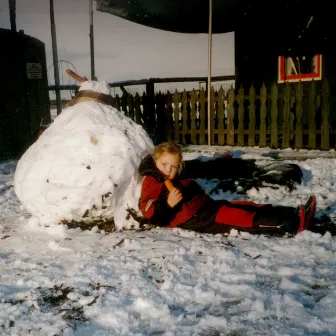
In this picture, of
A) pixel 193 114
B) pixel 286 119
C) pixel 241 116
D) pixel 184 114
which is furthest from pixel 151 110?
pixel 286 119

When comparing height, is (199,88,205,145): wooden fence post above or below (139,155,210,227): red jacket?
above

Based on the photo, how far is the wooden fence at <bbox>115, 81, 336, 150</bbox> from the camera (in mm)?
7203

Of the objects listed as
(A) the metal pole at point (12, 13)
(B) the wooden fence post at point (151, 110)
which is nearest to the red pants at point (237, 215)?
(B) the wooden fence post at point (151, 110)

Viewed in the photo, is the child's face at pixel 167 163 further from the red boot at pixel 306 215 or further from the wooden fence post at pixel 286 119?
the wooden fence post at pixel 286 119

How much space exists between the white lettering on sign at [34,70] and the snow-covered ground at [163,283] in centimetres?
682

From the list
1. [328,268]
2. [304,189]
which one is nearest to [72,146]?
[328,268]

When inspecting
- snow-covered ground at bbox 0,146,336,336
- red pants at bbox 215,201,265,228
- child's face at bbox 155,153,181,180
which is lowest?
snow-covered ground at bbox 0,146,336,336

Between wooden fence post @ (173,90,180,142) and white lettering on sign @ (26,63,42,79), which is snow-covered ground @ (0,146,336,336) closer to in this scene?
wooden fence post @ (173,90,180,142)

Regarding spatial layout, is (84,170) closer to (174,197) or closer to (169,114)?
(174,197)

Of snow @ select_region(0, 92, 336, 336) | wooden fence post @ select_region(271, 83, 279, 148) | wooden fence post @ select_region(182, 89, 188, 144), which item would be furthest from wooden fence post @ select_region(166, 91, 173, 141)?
snow @ select_region(0, 92, 336, 336)

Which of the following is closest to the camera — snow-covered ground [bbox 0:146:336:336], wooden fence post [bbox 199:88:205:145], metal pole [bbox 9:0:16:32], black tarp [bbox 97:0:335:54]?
snow-covered ground [bbox 0:146:336:336]

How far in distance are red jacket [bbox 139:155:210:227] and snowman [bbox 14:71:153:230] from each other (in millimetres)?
143

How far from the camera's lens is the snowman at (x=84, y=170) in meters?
3.11

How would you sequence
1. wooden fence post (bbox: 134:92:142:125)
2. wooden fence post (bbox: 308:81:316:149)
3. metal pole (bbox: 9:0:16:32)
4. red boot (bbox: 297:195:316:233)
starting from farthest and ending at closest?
wooden fence post (bbox: 134:92:142:125), metal pole (bbox: 9:0:16:32), wooden fence post (bbox: 308:81:316:149), red boot (bbox: 297:195:316:233)
